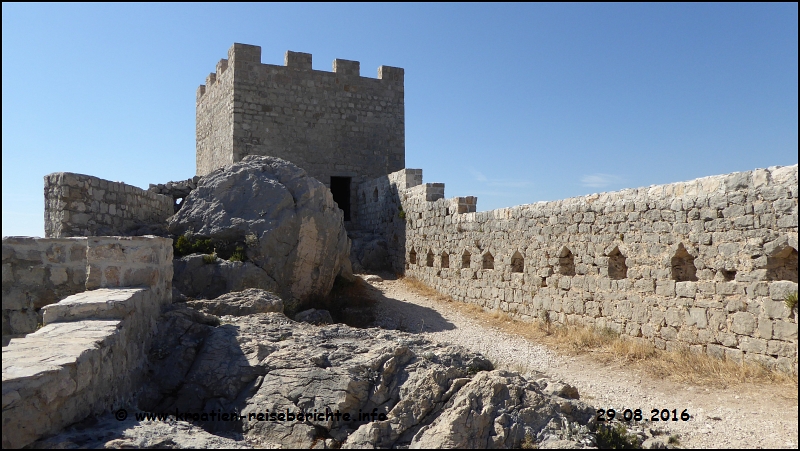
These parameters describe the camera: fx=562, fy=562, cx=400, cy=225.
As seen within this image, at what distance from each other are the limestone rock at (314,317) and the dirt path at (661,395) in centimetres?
119

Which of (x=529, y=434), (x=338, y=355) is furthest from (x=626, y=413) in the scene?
(x=338, y=355)

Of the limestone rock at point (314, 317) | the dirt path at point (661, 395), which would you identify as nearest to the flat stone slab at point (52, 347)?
the dirt path at point (661, 395)

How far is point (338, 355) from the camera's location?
449 centimetres

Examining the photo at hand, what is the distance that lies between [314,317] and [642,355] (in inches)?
179

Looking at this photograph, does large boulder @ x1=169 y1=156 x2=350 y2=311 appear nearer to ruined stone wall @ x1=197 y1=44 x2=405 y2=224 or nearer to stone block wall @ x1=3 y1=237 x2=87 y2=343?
stone block wall @ x1=3 y1=237 x2=87 y2=343

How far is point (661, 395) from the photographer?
5.77 metres

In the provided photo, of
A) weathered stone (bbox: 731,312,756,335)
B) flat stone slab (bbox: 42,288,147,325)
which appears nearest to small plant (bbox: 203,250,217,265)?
flat stone slab (bbox: 42,288,147,325)

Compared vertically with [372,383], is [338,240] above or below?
above

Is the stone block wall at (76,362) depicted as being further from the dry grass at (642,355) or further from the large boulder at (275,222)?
the dry grass at (642,355)

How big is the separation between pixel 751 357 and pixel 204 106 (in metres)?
16.5

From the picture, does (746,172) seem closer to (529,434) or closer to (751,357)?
(751,357)

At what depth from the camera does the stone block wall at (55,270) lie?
5.00 meters

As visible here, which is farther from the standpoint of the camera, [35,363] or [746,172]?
[746,172]

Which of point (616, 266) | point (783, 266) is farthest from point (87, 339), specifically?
point (616, 266)
